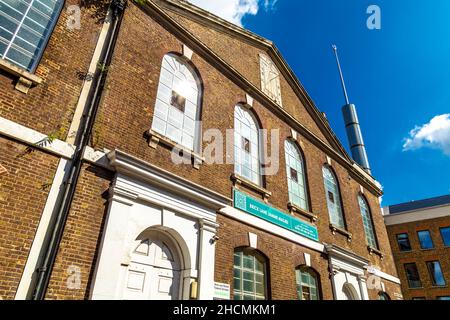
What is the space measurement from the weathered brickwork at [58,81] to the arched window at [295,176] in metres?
7.83

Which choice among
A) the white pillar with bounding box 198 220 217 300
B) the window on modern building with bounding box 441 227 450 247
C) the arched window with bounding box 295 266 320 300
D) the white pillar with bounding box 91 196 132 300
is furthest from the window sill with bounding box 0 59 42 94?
the window on modern building with bounding box 441 227 450 247

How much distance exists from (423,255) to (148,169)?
2946 centimetres

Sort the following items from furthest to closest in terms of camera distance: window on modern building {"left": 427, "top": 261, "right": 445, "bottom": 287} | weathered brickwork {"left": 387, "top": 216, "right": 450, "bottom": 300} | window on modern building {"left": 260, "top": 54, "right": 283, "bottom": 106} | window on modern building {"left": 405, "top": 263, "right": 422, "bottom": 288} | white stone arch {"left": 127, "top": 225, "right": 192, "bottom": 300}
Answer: window on modern building {"left": 405, "top": 263, "right": 422, "bottom": 288}
weathered brickwork {"left": 387, "top": 216, "right": 450, "bottom": 300}
window on modern building {"left": 427, "top": 261, "right": 445, "bottom": 287}
window on modern building {"left": 260, "top": 54, "right": 283, "bottom": 106}
white stone arch {"left": 127, "top": 225, "right": 192, "bottom": 300}

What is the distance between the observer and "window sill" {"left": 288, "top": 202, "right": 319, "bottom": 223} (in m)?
10.8

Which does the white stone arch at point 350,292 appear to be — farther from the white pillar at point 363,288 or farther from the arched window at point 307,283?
the arched window at point 307,283

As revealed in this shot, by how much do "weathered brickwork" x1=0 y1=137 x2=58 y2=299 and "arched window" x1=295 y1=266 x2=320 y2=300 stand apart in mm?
7614

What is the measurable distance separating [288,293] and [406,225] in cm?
2530

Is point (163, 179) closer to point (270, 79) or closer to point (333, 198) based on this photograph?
point (270, 79)

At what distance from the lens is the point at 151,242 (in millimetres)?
6812

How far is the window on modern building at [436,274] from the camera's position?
25.7 meters

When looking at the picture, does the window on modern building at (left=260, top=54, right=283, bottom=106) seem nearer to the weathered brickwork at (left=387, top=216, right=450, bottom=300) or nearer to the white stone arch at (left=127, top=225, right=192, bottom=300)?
the white stone arch at (left=127, top=225, right=192, bottom=300)

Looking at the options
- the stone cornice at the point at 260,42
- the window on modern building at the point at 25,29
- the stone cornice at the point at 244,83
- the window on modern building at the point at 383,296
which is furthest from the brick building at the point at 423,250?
the window on modern building at the point at 25,29

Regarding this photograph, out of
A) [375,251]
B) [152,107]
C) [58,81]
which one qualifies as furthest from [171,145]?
[375,251]
